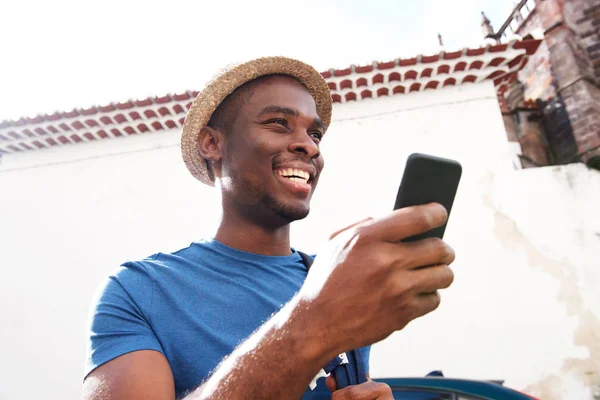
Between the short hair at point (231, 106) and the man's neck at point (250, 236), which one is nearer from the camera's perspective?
the man's neck at point (250, 236)

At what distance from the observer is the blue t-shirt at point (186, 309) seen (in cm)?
107

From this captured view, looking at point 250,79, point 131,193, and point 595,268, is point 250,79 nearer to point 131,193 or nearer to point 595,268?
point 131,193

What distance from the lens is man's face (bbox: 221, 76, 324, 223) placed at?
60.5 inches

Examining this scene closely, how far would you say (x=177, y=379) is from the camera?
1092 millimetres

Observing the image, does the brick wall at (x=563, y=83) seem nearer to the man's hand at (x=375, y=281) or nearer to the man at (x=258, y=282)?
the man at (x=258, y=282)

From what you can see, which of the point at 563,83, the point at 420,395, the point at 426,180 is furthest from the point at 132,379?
the point at 563,83

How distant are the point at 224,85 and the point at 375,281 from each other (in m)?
1.28

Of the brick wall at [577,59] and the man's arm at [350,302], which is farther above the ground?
the brick wall at [577,59]

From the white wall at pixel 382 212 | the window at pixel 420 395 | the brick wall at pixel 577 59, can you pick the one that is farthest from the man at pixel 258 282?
the brick wall at pixel 577 59

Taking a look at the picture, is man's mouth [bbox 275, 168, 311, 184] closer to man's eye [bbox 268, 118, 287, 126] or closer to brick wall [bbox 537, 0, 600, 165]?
man's eye [bbox 268, 118, 287, 126]

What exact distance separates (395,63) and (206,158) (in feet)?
10.9

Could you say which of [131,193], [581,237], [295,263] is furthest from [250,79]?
[581,237]

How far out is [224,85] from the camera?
5.75 ft

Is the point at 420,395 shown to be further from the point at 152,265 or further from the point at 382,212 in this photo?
the point at 382,212
